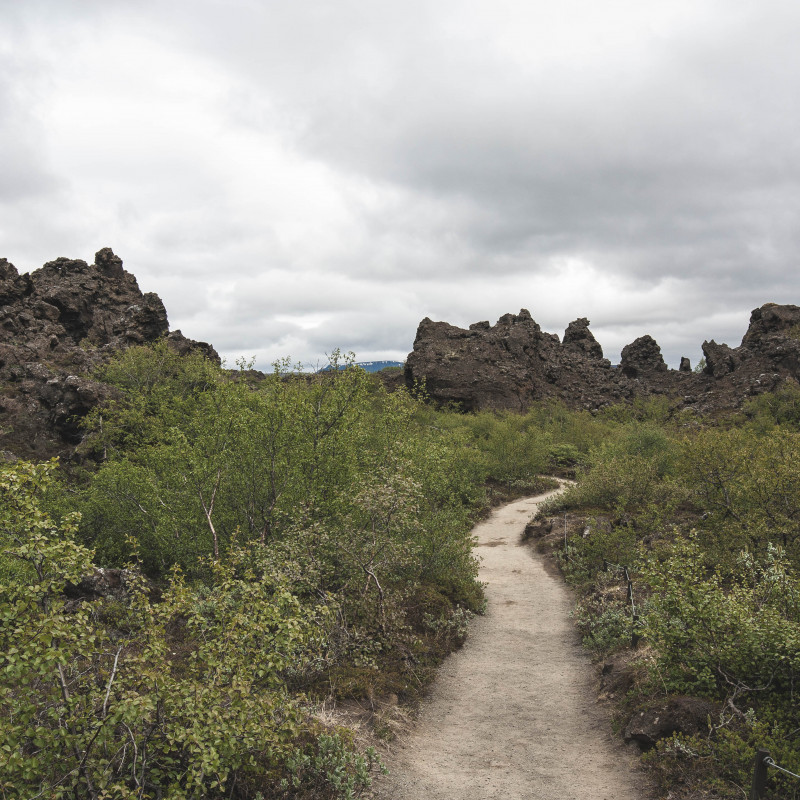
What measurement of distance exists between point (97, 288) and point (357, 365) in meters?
56.1

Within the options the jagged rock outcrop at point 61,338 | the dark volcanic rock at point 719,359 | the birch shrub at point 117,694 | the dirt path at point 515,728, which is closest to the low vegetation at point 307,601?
the birch shrub at point 117,694

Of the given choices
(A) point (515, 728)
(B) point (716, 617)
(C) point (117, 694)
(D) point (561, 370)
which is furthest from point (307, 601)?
(D) point (561, 370)

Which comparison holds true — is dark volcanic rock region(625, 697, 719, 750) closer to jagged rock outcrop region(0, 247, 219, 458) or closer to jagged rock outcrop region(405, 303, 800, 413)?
jagged rock outcrop region(0, 247, 219, 458)

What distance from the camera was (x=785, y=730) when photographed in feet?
23.6

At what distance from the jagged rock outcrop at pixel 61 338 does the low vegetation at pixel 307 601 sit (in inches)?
400

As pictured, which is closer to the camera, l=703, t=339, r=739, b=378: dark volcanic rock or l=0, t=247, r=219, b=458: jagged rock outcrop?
l=0, t=247, r=219, b=458: jagged rock outcrop

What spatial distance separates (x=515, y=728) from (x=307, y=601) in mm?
5064

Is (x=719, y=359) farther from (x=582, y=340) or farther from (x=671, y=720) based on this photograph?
(x=671, y=720)

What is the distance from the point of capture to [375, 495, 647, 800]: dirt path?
8.16m

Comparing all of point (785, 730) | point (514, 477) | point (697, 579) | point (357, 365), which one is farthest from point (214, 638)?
point (514, 477)

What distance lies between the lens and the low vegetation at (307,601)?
5.52m

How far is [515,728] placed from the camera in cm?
1021

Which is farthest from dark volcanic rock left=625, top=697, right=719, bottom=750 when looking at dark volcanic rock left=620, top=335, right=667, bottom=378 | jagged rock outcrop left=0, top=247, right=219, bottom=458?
dark volcanic rock left=620, top=335, right=667, bottom=378

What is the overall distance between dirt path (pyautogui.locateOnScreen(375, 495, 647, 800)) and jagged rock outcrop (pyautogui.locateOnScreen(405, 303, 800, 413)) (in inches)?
2031
